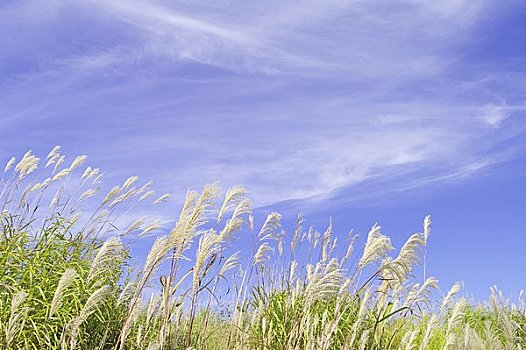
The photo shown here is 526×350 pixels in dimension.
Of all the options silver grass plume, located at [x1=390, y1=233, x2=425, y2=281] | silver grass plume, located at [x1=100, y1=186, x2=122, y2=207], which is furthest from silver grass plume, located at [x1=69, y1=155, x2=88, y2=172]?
silver grass plume, located at [x1=390, y1=233, x2=425, y2=281]

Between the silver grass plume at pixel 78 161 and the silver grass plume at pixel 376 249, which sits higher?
the silver grass plume at pixel 78 161

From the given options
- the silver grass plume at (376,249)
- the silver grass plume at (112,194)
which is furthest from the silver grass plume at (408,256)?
the silver grass plume at (112,194)

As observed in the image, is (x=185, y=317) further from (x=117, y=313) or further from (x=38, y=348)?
(x=38, y=348)

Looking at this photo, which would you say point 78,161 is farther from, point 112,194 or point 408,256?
point 408,256

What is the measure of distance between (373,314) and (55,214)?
326 cm

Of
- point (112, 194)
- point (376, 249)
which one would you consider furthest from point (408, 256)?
point (112, 194)

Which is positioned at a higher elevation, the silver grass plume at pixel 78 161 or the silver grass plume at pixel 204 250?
the silver grass plume at pixel 78 161

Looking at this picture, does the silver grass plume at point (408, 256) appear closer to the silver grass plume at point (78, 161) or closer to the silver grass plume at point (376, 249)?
the silver grass plume at point (376, 249)

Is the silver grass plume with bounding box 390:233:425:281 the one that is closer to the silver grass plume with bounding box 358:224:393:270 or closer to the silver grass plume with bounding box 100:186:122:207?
the silver grass plume with bounding box 358:224:393:270

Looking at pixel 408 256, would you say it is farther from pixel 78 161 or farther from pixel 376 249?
pixel 78 161

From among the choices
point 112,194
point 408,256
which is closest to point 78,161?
point 112,194

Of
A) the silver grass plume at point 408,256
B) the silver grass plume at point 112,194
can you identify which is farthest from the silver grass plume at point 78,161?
the silver grass plume at point 408,256

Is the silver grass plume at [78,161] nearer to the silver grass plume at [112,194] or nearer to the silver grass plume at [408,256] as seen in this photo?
the silver grass plume at [112,194]

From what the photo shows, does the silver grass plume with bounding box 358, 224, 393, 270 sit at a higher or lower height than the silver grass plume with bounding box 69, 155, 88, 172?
lower
